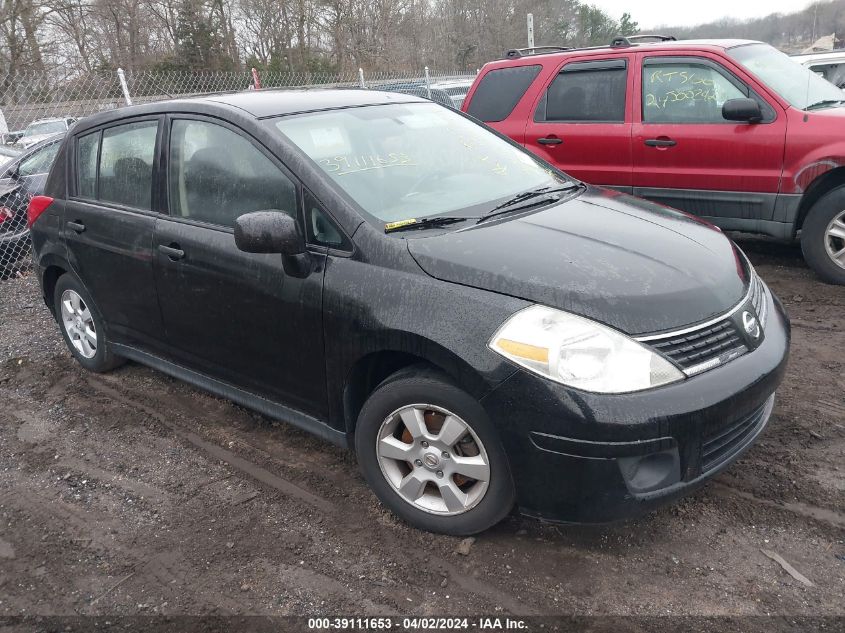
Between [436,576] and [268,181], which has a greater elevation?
[268,181]

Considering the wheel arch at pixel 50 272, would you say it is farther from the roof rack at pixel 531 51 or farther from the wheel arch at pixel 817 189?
the wheel arch at pixel 817 189

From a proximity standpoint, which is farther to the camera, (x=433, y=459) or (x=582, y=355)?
(x=433, y=459)

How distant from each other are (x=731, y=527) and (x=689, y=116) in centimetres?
402

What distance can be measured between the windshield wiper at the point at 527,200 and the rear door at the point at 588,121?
2.69 metres

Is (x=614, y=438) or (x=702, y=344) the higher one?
(x=702, y=344)

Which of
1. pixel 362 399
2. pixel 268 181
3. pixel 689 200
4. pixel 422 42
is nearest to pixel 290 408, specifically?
pixel 362 399

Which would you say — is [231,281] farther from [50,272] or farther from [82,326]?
[50,272]

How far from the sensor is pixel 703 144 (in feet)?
18.5

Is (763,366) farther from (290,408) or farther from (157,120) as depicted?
(157,120)

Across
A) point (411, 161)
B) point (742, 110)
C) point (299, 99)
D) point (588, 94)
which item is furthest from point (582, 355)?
point (588, 94)

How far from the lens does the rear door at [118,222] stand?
12.3 feet

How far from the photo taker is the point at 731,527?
276 cm

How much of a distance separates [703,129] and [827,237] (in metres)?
1.28

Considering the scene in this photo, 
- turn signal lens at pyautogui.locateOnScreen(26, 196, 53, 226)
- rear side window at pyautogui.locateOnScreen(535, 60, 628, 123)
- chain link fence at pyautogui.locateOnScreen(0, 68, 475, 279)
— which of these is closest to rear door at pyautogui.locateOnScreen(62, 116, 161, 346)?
turn signal lens at pyautogui.locateOnScreen(26, 196, 53, 226)
